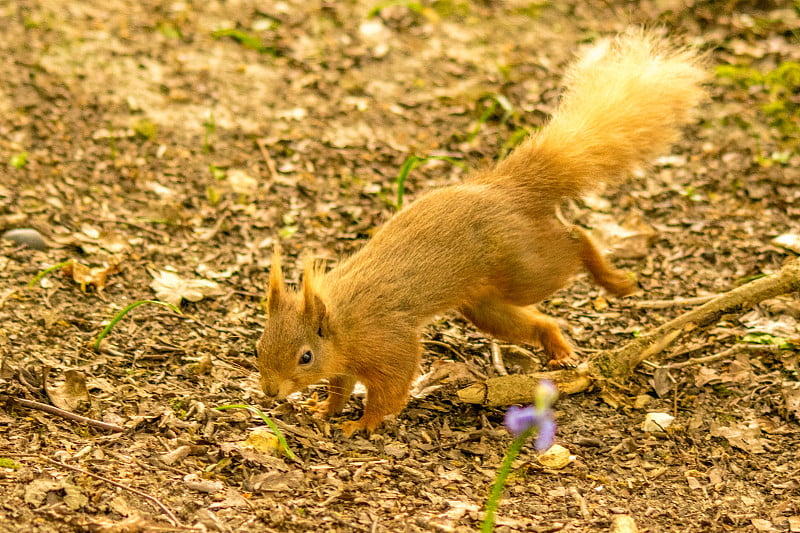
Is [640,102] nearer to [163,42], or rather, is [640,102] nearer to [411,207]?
[411,207]

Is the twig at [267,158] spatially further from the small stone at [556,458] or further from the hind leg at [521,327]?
the small stone at [556,458]

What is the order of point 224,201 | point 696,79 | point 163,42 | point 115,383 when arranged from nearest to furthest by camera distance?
point 115,383, point 696,79, point 224,201, point 163,42

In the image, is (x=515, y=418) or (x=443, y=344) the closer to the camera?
(x=515, y=418)

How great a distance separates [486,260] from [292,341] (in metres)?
0.95

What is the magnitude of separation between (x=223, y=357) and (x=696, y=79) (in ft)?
8.84

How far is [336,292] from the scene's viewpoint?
403 cm

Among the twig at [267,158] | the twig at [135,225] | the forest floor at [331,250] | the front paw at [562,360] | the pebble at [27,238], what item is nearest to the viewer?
the forest floor at [331,250]

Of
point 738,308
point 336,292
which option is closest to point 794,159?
point 738,308

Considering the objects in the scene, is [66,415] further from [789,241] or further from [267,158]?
[789,241]

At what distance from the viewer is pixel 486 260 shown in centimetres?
408

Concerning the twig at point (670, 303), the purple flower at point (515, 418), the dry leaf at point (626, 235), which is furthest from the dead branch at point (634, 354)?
the dry leaf at point (626, 235)

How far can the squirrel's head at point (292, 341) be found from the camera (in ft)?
12.4

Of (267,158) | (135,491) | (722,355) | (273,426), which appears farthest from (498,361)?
(267,158)

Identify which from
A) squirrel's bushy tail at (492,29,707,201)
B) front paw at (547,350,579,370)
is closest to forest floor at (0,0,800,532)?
front paw at (547,350,579,370)
